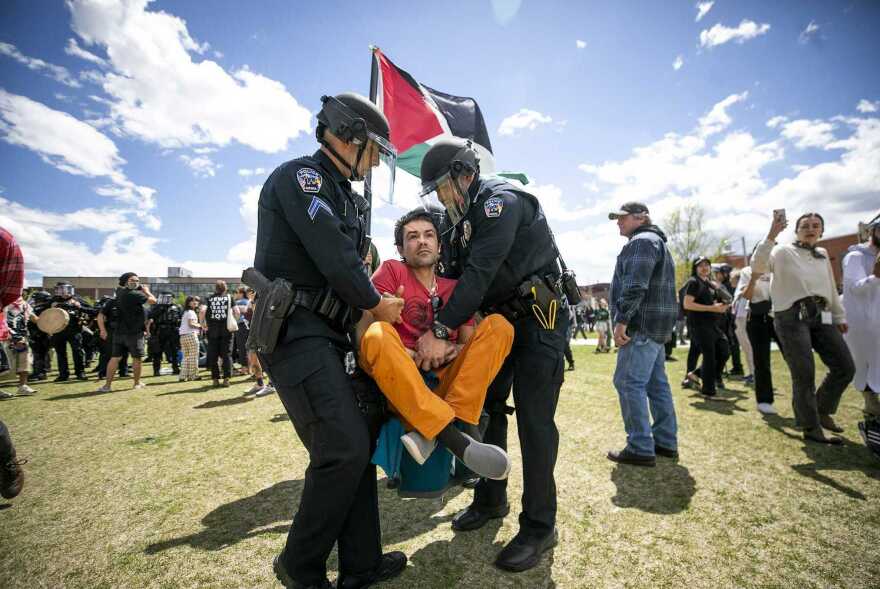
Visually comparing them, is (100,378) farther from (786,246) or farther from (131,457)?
(786,246)

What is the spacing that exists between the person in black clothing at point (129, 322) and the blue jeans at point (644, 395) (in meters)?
9.84

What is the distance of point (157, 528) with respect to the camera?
281cm

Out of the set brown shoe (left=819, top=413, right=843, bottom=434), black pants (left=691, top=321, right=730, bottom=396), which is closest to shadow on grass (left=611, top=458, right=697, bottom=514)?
brown shoe (left=819, top=413, right=843, bottom=434)

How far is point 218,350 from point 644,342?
Answer: 361 inches

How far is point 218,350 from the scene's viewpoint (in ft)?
30.1

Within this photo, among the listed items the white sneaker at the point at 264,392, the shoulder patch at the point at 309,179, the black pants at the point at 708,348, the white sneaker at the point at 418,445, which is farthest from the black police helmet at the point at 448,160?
the white sneaker at the point at 264,392

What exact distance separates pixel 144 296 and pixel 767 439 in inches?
452

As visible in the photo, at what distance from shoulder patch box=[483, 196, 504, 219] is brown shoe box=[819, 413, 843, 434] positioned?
4.87 meters

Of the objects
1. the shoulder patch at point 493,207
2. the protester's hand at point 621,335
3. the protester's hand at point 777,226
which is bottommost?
the protester's hand at point 621,335

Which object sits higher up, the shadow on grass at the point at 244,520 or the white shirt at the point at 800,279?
the white shirt at the point at 800,279

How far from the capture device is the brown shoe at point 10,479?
3.01m

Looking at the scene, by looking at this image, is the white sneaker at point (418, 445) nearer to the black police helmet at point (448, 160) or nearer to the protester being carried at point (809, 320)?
the black police helmet at point (448, 160)

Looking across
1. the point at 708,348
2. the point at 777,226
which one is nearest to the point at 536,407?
the point at 777,226

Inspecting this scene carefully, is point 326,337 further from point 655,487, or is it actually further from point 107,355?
point 107,355
